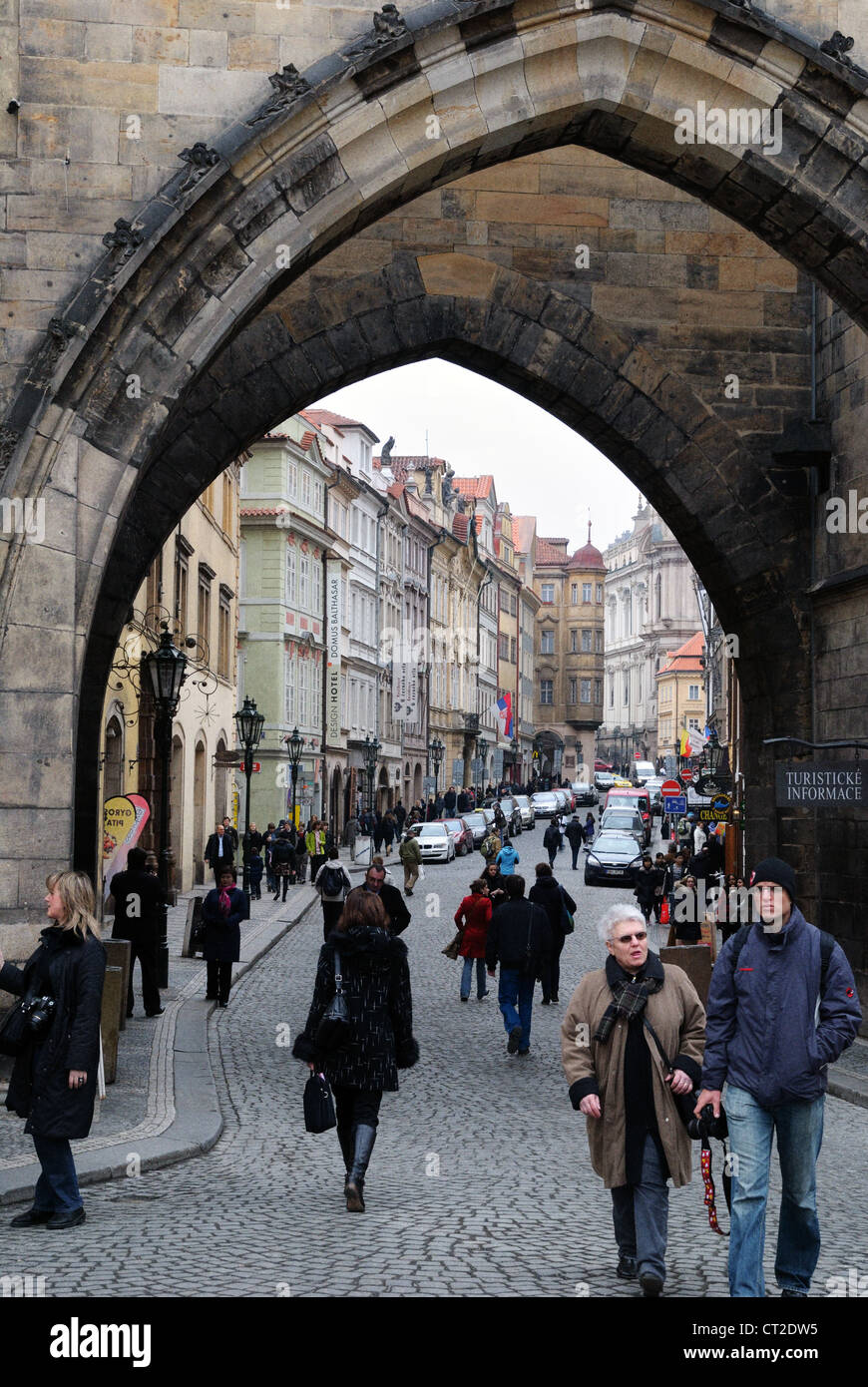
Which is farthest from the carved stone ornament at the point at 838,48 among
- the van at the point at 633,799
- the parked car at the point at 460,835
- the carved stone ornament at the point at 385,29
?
the van at the point at 633,799

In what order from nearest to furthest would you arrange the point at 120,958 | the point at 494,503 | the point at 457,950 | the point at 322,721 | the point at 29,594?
the point at 29,594 → the point at 120,958 → the point at 457,950 → the point at 322,721 → the point at 494,503

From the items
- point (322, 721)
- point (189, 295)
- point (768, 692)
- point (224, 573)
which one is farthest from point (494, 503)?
point (189, 295)

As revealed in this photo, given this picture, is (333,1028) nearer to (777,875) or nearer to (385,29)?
(777,875)

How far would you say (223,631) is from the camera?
41188mm

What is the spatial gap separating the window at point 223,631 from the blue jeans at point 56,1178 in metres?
32.4

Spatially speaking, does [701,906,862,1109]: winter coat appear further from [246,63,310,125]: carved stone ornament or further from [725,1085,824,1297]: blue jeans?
[246,63,310,125]: carved stone ornament

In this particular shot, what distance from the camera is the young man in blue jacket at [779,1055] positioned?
20.3ft

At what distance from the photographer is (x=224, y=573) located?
41125 millimetres

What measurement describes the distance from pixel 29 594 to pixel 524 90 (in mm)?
4762

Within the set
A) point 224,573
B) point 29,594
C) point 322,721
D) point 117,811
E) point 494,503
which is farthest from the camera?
point 494,503

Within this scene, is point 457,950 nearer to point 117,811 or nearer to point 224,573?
point 117,811

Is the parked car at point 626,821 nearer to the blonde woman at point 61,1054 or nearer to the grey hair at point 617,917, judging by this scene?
the blonde woman at point 61,1054

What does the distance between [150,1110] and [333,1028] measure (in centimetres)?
304

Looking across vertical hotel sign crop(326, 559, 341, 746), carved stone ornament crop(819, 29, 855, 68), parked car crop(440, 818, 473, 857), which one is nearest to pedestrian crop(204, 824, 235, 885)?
carved stone ornament crop(819, 29, 855, 68)
